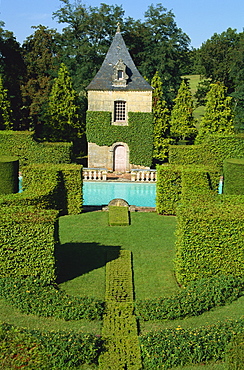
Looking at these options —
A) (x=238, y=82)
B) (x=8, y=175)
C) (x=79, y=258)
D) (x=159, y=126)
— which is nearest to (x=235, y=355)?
(x=79, y=258)

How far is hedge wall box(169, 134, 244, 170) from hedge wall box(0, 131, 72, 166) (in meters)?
8.13

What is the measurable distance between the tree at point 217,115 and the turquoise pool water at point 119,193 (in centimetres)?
954

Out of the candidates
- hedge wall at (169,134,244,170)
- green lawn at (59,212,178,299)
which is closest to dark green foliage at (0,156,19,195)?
green lawn at (59,212,178,299)

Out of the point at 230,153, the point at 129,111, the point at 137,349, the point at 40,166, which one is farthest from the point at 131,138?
the point at 137,349

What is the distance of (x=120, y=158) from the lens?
131 ft

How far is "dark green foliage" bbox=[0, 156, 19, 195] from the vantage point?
83.8 ft

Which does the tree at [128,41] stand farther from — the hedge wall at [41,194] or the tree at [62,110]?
the hedge wall at [41,194]

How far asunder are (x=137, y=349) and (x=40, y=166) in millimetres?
14471

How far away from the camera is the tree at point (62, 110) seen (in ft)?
137

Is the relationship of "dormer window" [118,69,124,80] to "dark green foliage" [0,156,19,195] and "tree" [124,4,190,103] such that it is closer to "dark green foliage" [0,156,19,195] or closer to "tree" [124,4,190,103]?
"tree" [124,4,190,103]

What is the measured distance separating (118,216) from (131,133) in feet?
58.3

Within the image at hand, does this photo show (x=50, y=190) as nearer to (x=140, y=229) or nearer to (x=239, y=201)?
(x=140, y=229)

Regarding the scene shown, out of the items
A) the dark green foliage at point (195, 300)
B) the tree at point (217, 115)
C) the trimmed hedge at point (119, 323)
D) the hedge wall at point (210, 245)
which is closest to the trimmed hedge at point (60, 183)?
the trimmed hedge at point (119, 323)

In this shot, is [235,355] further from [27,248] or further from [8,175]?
[8,175]
